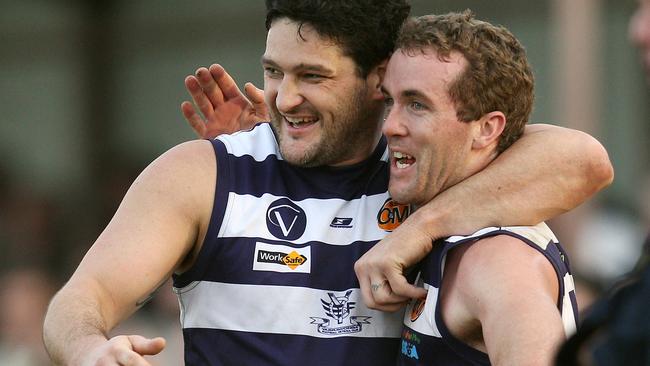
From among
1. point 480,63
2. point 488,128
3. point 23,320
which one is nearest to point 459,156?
point 488,128

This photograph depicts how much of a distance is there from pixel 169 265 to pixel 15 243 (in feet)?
19.9

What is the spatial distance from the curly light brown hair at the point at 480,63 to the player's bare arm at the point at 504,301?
444 mm

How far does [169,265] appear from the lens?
343 centimetres

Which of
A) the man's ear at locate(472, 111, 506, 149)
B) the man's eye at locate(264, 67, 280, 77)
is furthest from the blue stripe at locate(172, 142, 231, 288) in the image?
the man's ear at locate(472, 111, 506, 149)

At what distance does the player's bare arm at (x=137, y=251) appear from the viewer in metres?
3.20

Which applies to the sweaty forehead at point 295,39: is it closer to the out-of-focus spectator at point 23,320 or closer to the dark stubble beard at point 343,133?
the dark stubble beard at point 343,133

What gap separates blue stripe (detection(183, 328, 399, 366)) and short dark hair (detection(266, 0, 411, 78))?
84 cm

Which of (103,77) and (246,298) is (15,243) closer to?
(103,77)

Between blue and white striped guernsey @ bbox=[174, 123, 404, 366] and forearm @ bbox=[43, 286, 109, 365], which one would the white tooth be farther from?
forearm @ bbox=[43, 286, 109, 365]

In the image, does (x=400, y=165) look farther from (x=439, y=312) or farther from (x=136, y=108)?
(x=136, y=108)

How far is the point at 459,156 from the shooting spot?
11.7ft

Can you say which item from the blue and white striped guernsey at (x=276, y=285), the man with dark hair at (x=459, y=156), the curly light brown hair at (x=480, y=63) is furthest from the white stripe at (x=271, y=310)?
the curly light brown hair at (x=480, y=63)

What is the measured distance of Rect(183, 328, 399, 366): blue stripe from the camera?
3.53 metres

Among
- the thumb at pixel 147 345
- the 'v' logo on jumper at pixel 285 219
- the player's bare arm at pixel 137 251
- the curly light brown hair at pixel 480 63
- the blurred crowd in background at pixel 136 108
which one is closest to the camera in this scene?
the thumb at pixel 147 345
